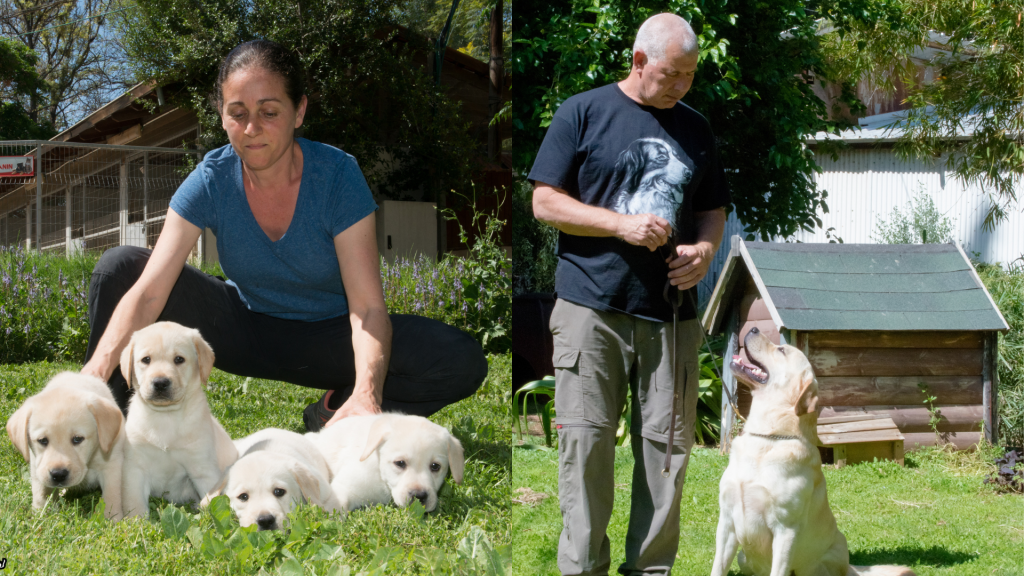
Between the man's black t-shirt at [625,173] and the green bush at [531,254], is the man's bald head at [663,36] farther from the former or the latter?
the green bush at [531,254]

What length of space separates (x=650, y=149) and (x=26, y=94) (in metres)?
2.03

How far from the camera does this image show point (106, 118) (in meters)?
2.16

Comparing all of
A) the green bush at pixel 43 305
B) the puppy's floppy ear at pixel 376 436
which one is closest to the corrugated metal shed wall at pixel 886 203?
the puppy's floppy ear at pixel 376 436

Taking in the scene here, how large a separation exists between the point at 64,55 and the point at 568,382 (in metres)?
1.88

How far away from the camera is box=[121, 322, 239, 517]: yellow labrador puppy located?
134cm

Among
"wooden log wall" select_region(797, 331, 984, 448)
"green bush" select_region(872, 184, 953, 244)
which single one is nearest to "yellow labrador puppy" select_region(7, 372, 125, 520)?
"wooden log wall" select_region(797, 331, 984, 448)

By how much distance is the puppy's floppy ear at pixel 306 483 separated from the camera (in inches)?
52.7

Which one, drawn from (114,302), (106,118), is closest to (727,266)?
(114,302)

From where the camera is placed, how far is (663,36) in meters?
1.54

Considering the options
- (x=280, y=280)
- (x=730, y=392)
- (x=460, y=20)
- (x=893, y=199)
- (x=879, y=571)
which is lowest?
(x=879, y=571)

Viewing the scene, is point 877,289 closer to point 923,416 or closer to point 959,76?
point 923,416

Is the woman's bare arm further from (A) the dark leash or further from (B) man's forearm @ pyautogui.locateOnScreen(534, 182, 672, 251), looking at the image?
(A) the dark leash

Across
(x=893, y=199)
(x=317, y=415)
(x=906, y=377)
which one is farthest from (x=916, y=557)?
(x=317, y=415)

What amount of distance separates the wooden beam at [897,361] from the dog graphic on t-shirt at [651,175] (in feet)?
1.88
